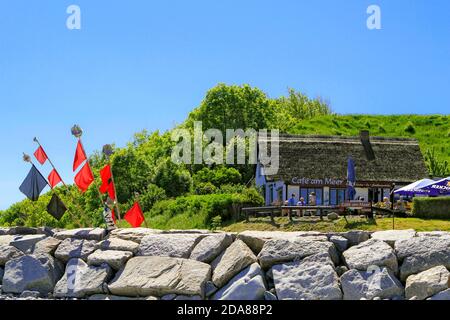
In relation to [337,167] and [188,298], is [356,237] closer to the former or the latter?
[188,298]

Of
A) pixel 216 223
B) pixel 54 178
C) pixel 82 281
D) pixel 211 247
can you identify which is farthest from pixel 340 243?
pixel 216 223

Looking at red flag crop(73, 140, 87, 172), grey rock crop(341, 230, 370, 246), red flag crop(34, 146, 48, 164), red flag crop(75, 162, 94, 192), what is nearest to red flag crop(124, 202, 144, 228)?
red flag crop(75, 162, 94, 192)

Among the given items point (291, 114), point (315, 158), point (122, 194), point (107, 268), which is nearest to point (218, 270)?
point (107, 268)

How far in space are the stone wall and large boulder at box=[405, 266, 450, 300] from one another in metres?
0.01

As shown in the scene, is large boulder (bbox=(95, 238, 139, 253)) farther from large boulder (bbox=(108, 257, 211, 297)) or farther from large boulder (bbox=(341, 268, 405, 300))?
large boulder (bbox=(341, 268, 405, 300))

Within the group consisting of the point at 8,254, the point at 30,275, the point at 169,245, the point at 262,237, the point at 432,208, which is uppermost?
the point at 262,237

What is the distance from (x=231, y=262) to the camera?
9.80 m

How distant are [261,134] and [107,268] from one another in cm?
4855

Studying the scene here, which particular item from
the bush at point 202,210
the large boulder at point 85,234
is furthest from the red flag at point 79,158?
the bush at point 202,210

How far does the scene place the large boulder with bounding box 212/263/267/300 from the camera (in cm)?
943

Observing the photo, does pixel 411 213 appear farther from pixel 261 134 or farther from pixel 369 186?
pixel 261 134

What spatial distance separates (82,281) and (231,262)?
217cm
